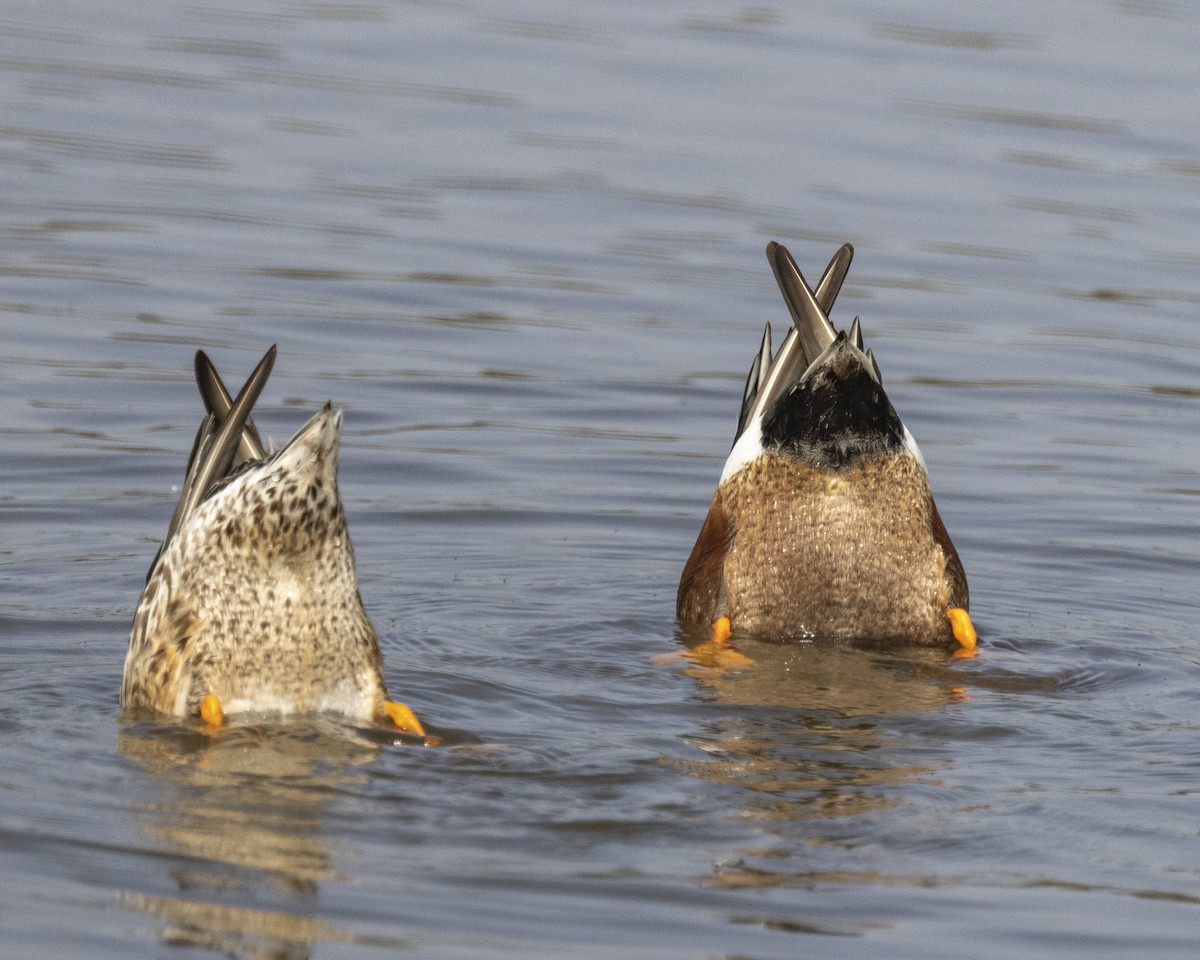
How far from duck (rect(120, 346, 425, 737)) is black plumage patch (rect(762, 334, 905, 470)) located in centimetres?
175

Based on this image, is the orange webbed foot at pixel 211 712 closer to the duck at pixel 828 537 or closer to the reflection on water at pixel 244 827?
the reflection on water at pixel 244 827

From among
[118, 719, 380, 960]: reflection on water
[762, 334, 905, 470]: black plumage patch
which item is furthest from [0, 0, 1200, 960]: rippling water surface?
[762, 334, 905, 470]: black plumage patch

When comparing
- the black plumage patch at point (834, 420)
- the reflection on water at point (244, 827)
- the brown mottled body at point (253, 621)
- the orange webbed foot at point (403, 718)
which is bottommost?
the reflection on water at point (244, 827)

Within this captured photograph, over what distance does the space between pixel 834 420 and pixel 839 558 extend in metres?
0.43

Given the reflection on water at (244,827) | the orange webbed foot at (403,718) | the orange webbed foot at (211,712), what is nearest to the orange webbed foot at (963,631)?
the orange webbed foot at (403,718)

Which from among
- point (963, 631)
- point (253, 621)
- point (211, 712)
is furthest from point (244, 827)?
point (963, 631)

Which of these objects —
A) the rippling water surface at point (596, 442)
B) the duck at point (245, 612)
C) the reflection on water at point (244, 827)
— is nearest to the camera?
the reflection on water at point (244, 827)

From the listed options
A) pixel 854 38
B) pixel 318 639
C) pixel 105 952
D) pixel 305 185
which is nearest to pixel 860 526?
pixel 318 639

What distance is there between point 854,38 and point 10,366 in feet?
28.8

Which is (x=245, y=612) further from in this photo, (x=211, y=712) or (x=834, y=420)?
(x=834, y=420)

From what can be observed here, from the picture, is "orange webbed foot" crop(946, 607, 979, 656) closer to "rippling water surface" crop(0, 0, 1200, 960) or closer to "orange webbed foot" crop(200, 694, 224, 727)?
"rippling water surface" crop(0, 0, 1200, 960)

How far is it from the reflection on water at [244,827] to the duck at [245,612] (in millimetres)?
111

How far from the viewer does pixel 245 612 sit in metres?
5.67

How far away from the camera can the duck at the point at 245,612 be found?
18.4ft
